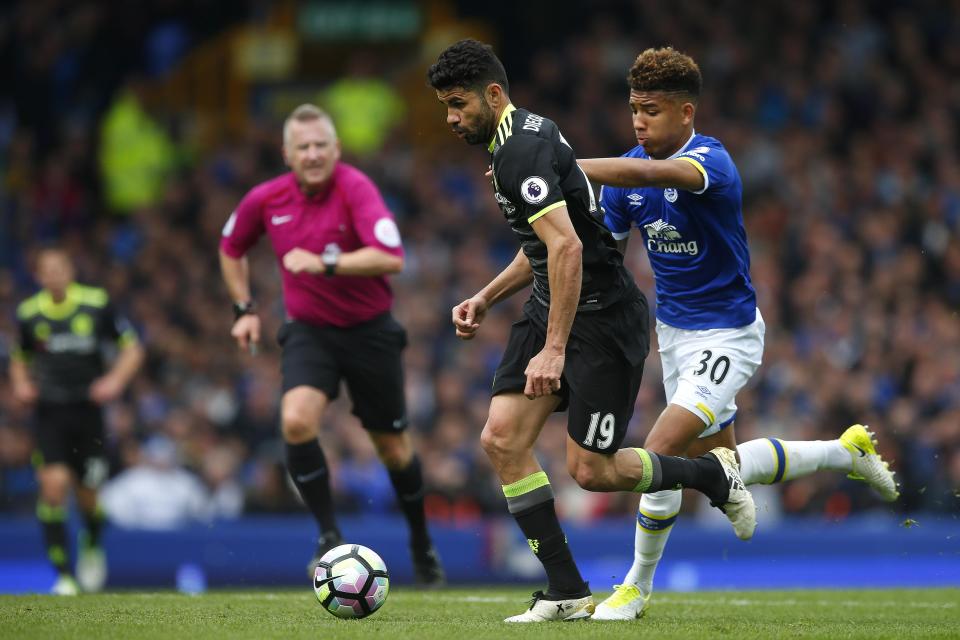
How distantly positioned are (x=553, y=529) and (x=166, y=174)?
46.2 ft

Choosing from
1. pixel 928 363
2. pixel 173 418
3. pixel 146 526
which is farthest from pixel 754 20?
pixel 146 526

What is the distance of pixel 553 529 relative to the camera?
650 centimetres

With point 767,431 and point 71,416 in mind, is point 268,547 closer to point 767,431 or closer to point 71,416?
point 71,416

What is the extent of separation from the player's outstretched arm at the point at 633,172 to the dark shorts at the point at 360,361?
2.83 m

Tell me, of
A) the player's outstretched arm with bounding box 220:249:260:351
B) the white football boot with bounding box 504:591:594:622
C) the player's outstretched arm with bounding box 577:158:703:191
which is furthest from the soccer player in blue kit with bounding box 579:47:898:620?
the player's outstretched arm with bounding box 220:249:260:351

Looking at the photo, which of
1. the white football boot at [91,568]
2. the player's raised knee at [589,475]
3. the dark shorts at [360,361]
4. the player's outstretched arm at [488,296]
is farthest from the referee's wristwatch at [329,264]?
the white football boot at [91,568]

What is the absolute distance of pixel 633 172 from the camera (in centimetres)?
632

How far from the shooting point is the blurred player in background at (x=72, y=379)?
11016 mm

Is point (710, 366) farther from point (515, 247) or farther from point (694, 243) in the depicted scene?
point (515, 247)

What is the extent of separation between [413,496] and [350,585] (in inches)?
99.7

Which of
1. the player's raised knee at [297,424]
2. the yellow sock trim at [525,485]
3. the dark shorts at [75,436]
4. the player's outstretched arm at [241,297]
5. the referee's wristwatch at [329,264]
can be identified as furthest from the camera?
the dark shorts at [75,436]

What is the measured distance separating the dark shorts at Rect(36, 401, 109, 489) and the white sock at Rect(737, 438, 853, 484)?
5788mm

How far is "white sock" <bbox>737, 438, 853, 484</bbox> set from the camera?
729 cm

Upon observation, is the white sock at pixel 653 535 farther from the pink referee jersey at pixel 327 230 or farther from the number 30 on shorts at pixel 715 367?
the pink referee jersey at pixel 327 230
